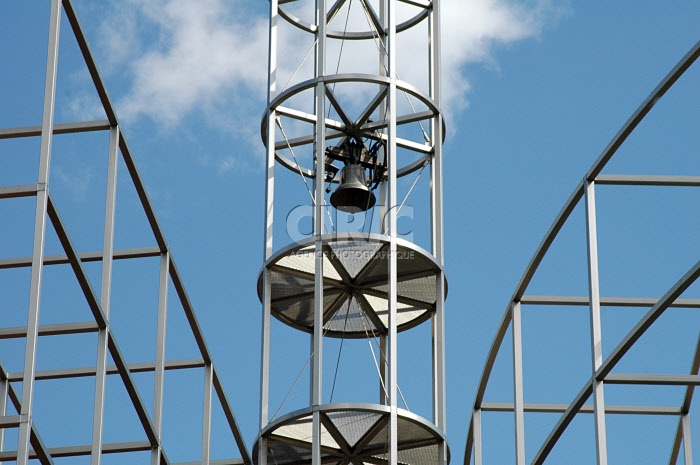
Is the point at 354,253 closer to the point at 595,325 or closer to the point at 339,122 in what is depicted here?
the point at 339,122

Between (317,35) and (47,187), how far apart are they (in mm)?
9914

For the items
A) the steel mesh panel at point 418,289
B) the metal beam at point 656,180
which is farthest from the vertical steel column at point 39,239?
the metal beam at point 656,180

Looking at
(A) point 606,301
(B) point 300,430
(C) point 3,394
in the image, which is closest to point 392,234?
(B) point 300,430

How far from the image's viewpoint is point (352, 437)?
91.1 ft

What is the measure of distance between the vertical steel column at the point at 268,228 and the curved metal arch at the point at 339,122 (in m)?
0.49

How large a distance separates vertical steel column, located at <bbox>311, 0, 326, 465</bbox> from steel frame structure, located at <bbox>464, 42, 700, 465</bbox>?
397cm

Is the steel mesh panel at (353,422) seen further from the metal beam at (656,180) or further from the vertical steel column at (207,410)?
the vertical steel column at (207,410)

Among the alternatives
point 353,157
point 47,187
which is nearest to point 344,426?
point 353,157

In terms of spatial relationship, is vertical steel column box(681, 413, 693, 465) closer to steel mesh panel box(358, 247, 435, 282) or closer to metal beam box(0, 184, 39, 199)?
steel mesh panel box(358, 247, 435, 282)

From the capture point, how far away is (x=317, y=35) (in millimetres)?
31234

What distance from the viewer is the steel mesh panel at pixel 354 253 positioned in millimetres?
27734

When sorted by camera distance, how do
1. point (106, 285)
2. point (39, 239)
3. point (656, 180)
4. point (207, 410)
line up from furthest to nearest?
point (207, 410)
point (106, 285)
point (656, 180)
point (39, 239)

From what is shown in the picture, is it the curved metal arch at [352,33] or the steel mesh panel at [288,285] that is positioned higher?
the curved metal arch at [352,33]

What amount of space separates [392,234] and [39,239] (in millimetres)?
7653
